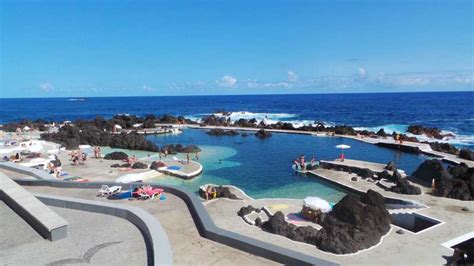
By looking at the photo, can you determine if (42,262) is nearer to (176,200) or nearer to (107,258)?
(107,258)

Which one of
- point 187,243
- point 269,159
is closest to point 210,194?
point 187,243

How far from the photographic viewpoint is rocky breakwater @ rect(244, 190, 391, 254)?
15.4 m

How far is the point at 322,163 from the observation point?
34.3 m

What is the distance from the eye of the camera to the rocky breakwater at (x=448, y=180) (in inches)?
905

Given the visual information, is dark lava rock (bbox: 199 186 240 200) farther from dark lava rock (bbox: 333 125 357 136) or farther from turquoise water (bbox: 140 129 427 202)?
dark lava rock (bbox: 333 125 357 136)

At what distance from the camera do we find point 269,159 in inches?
1540

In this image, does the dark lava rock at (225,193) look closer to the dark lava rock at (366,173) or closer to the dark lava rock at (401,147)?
the dark lava rock at (366,173)

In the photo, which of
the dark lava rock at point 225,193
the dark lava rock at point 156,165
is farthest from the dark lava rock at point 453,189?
the dark lava rock at point 156,165

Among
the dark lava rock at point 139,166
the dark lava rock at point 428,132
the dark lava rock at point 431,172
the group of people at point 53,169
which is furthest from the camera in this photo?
the dark lava rock at point 428,132

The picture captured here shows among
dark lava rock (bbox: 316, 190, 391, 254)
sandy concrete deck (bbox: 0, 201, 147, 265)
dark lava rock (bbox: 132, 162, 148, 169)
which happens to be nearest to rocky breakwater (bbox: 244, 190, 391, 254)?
dark lava rock (bbox: 316, 190, 391, 254)

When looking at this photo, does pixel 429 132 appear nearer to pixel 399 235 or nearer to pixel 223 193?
pixel 223 193

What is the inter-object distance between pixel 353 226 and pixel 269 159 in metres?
22.6

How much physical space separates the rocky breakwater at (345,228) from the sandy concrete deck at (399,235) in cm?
32

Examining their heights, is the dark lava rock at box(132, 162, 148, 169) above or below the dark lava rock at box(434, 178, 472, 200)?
below
